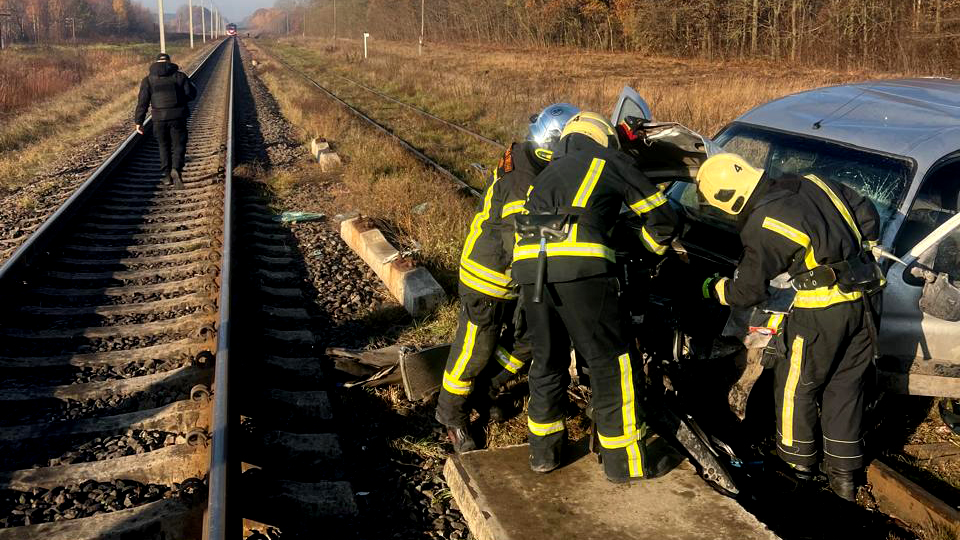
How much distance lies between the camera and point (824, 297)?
3.64 meters

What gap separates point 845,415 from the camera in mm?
3746

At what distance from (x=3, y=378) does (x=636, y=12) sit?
39.5 meters

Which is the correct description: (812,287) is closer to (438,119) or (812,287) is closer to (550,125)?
(550,125)

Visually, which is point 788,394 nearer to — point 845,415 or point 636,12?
point 845,415

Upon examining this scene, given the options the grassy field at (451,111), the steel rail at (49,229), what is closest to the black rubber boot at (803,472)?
the grassy field at (451,111)

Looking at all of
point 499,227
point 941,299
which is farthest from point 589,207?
point 941,299

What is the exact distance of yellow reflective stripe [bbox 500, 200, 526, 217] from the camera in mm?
3739

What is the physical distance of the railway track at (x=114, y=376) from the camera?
3.35 m

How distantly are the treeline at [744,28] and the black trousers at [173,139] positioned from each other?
64.9ft

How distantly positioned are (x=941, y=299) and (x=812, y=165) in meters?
1.29

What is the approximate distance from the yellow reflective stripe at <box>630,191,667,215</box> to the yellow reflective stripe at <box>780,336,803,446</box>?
3.25ft

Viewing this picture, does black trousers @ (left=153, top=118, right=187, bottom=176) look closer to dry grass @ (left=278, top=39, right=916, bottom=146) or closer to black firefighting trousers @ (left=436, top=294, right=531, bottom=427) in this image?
dry grass @ (left=278, top=39, right=916, bottom=146)

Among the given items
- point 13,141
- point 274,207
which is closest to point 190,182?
point 274,207

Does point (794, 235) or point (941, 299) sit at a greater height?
point (794, 235)
